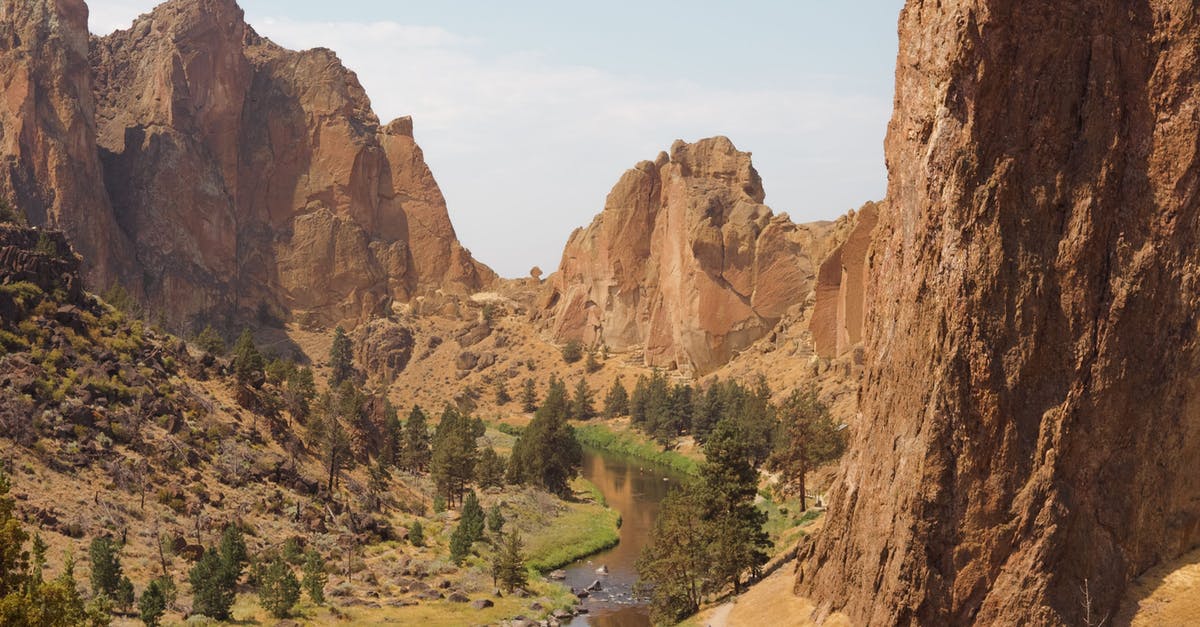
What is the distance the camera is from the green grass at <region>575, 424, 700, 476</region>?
371 ft

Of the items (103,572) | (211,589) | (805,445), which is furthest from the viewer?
(805,445)

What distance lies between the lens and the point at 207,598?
50.9 metres

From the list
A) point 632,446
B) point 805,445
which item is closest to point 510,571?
point 805,445

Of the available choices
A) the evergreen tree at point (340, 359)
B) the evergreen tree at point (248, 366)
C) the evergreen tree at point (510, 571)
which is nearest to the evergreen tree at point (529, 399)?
the evergreen tree at point (340, 359)

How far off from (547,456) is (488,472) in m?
7.17

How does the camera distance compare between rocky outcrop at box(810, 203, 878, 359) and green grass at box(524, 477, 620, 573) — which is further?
rocky outcrop at box(810, 203, 878, 359)

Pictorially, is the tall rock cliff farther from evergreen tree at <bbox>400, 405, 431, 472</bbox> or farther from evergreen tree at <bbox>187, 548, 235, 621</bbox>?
evergreen tree at <bbox>400, 405, 431, 472</bbox>

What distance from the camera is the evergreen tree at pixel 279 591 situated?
173 feet

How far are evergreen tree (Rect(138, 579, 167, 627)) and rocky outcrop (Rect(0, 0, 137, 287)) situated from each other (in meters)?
114

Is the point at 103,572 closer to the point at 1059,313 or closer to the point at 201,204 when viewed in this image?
the point at 1059,313

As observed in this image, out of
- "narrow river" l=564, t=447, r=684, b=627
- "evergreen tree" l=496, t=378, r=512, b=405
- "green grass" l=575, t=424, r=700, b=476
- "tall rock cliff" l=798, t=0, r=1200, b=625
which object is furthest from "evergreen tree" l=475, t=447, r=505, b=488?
"evergreen tree" l=496, t=378, r=512, b=405

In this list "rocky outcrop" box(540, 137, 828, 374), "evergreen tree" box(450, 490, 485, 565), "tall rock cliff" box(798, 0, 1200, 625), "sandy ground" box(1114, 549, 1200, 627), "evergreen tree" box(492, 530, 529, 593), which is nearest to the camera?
"sandy ground" box(1114, 549, 1200, 627)

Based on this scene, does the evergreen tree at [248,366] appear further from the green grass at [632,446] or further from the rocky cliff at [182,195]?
the rocky cliff at [182,195]

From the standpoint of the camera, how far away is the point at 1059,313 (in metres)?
36.5
